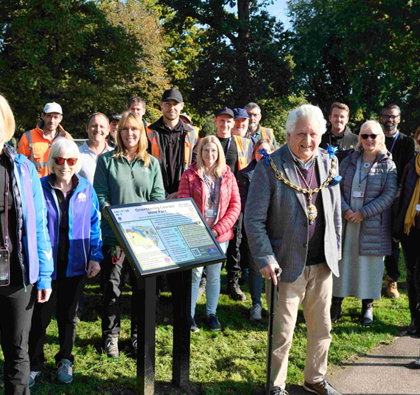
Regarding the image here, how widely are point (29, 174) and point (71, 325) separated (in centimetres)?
166

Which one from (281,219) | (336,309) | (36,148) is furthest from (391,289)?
(36,148)

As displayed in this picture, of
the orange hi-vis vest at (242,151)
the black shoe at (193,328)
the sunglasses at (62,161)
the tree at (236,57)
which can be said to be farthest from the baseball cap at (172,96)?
the tree at (236,57)

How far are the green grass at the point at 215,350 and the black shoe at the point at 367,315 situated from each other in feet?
0.29

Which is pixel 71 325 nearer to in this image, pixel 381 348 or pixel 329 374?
pixel 329 374

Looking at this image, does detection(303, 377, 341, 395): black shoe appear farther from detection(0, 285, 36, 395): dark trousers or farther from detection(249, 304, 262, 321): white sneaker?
detection(0, 285, 36, 395): dark trousers

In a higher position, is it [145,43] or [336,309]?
[145,43]

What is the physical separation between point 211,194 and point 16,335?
258 cm

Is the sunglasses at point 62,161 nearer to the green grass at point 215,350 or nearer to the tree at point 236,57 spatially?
the green grass at point 215,350

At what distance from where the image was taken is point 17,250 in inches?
107

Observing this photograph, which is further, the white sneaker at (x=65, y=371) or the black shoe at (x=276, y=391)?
the white sneaker at (x=65, y=371)

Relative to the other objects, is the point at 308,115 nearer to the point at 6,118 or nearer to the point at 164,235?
the point at 164,235

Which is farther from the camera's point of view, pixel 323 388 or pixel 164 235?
pixel 323 388

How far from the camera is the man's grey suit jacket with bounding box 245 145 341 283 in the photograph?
3311 millimetres

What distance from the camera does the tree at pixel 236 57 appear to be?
23625mm
